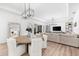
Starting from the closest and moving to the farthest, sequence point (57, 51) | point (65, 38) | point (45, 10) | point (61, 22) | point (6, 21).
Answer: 1. point (57, 51)
2. point (61, 22)
3. point (45, 10)
4. point (65, 38)
5. point (6, 21)

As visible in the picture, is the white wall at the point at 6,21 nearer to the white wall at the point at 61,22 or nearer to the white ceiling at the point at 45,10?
the white ceiling at the point at 45,10

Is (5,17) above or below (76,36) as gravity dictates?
above

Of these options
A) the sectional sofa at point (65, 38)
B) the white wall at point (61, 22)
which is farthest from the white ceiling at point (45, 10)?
the sectional sofa at point (65, 38)

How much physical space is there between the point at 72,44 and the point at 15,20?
3756mm

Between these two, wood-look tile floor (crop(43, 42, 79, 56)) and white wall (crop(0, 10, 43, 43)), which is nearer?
wood-look tile floor (crop(43, 42, 79, 56))

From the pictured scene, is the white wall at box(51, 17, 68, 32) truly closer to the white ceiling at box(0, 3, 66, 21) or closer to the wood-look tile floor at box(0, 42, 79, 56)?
the white ceiling at box(0, 3, 66, 21)

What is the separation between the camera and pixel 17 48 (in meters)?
4.02

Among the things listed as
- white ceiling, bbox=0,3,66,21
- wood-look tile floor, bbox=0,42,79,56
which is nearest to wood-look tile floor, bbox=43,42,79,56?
wood-look tile floor, bbox=0,42,79,56

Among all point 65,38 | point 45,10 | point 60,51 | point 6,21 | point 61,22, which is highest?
point 45,10

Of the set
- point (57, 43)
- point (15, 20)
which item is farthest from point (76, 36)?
point (15, 20)

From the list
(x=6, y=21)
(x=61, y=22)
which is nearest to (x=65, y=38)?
(x=61, y=22)

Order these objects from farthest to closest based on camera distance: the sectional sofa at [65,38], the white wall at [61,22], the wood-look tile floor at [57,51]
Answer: the sectional sofa at [65,38]
the white wall at [61,22]
the wood-look tile floor at [57,51]

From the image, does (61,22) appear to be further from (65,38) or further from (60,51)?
(60,51)

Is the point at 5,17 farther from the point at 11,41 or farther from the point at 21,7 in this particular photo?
the point at 11,41
